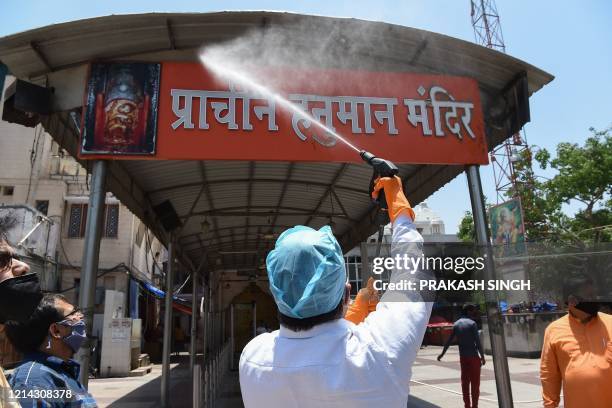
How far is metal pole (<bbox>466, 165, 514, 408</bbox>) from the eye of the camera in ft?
17.1

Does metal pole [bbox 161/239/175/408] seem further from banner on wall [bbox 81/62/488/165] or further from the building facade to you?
the building facade

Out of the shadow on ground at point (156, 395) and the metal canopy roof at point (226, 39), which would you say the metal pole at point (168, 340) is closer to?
the shadow on ground at point (156, 395)

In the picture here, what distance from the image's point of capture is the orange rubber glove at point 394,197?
179 centimetres

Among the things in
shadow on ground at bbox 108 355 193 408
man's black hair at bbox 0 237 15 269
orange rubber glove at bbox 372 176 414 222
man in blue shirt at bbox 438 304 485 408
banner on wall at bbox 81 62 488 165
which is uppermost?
banner on wall at bbox 81 62 488 165

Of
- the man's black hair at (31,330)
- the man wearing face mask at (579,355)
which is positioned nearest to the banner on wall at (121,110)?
the man's black hair at (31,330)

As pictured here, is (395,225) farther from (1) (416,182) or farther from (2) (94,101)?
(1) (416,182)

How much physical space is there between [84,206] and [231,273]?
657 cm

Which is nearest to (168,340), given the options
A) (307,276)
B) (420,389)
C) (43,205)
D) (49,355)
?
(420,389)

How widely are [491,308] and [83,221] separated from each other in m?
16.9

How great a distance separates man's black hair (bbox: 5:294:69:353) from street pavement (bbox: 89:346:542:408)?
24.2ft

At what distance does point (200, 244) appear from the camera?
13102mm

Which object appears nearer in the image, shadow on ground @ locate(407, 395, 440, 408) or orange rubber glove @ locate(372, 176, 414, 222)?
orange rubber glove @ locate(372, 176, 414, 222)

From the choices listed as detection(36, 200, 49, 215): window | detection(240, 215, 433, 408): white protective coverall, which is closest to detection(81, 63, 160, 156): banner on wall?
detection(240, 215, 433, 408): white protective coverall

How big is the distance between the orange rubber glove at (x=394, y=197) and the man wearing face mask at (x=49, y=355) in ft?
6.08
